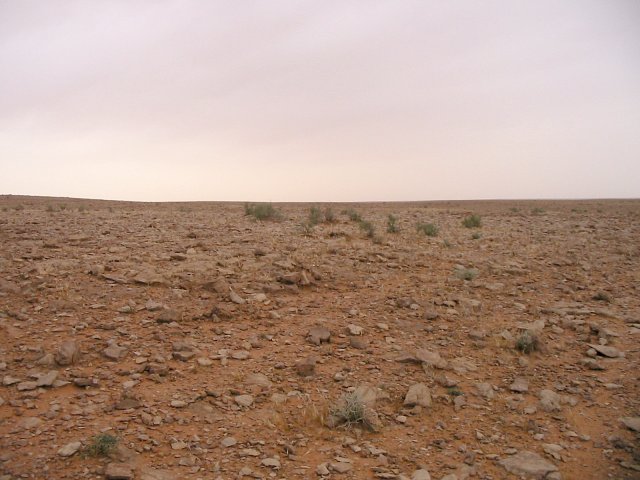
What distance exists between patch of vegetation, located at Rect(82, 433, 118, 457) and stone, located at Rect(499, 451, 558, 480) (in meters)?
3.14

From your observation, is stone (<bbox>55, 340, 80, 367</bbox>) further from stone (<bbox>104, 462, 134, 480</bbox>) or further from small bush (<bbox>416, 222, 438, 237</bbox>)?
small bush (<bbox>416, 222, 438, 237</bbox>)

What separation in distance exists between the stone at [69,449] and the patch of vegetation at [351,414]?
6.94 ft

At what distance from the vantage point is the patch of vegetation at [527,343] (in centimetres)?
580


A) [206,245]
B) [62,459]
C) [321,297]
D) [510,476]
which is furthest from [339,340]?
[206,245]

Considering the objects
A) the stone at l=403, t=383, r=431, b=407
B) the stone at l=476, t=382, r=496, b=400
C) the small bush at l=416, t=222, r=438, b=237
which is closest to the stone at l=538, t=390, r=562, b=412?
the stone at l=476, t=382, r=496, b=400

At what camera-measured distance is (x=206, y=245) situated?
9297mm

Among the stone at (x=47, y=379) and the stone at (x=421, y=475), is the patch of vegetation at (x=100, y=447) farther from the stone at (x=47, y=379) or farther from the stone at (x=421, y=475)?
the stone at (x=421, y=475)

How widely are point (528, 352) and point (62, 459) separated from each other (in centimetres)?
502

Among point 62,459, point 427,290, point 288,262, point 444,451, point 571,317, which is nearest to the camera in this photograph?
point 62,459

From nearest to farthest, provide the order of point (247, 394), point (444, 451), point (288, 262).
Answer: point (444, 451), point (247, 394), point (288, 262)

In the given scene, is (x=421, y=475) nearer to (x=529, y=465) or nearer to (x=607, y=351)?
(x=529, y=465)

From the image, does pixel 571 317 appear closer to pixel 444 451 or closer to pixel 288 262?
pixel 444 451

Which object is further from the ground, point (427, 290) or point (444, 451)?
point (427, 290)

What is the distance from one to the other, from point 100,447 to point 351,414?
2101mm
